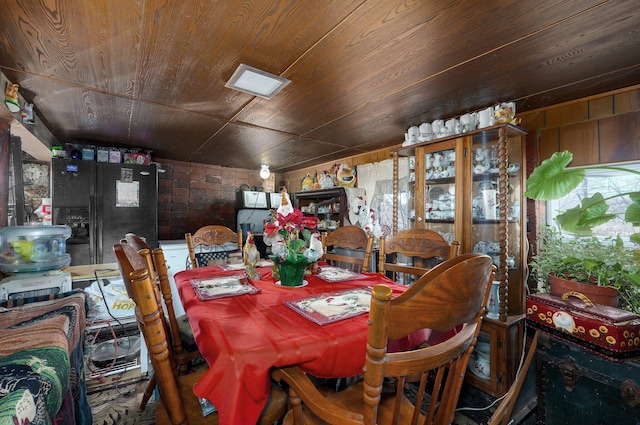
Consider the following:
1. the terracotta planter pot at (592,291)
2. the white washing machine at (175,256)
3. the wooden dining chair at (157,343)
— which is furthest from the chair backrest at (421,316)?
the white washing machine at (175,256)

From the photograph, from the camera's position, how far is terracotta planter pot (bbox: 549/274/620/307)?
1269 millimetres

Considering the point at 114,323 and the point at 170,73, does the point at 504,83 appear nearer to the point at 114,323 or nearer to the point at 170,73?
the point at 170,73

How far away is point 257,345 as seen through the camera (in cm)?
80

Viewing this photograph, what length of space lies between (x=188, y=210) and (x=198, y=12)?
372 cm

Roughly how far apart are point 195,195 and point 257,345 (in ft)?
13.6

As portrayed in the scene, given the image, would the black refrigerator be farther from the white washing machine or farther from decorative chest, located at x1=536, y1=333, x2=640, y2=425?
decorative chest, located at x1=536, y1=333, x2=640, y2=425

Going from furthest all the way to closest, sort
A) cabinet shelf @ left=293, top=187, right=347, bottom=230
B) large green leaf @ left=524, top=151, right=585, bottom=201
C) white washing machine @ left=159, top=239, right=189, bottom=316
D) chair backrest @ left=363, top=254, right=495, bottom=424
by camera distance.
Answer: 1. cabinet shelf @ left=293, top=187, right=347, bottom=230
2. white washing machine @ left=159, top=239, right=189, bottom=316
3. large green leaf @ left=524, top=151, right=585, bottom=201
4. chair backrest @ left=363, top=254, right=495, bottom=424

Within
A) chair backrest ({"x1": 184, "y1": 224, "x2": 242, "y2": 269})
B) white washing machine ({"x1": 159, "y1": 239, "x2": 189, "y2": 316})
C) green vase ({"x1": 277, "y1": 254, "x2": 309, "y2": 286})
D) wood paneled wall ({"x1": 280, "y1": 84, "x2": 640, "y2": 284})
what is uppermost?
wood paneled wall ({"x1": 280, "y1": 84, "x2": 640, "y2": 284})

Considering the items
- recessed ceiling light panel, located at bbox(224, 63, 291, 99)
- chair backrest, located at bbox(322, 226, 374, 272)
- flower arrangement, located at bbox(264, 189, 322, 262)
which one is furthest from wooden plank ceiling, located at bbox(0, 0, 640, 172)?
chair backrest, located at bbox(322, 226, 374, 272)

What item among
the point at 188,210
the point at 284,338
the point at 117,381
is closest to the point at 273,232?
the point at 284,338

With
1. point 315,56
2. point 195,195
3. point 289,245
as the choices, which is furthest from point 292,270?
point 195,195

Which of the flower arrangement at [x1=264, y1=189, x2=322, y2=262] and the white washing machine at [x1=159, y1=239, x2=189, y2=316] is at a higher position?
the flower arrangement at [x1=264, y1=189, x2=322, y2=262]

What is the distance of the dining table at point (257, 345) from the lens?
2.39ft

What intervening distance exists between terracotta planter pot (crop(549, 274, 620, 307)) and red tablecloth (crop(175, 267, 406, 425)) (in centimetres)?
114
